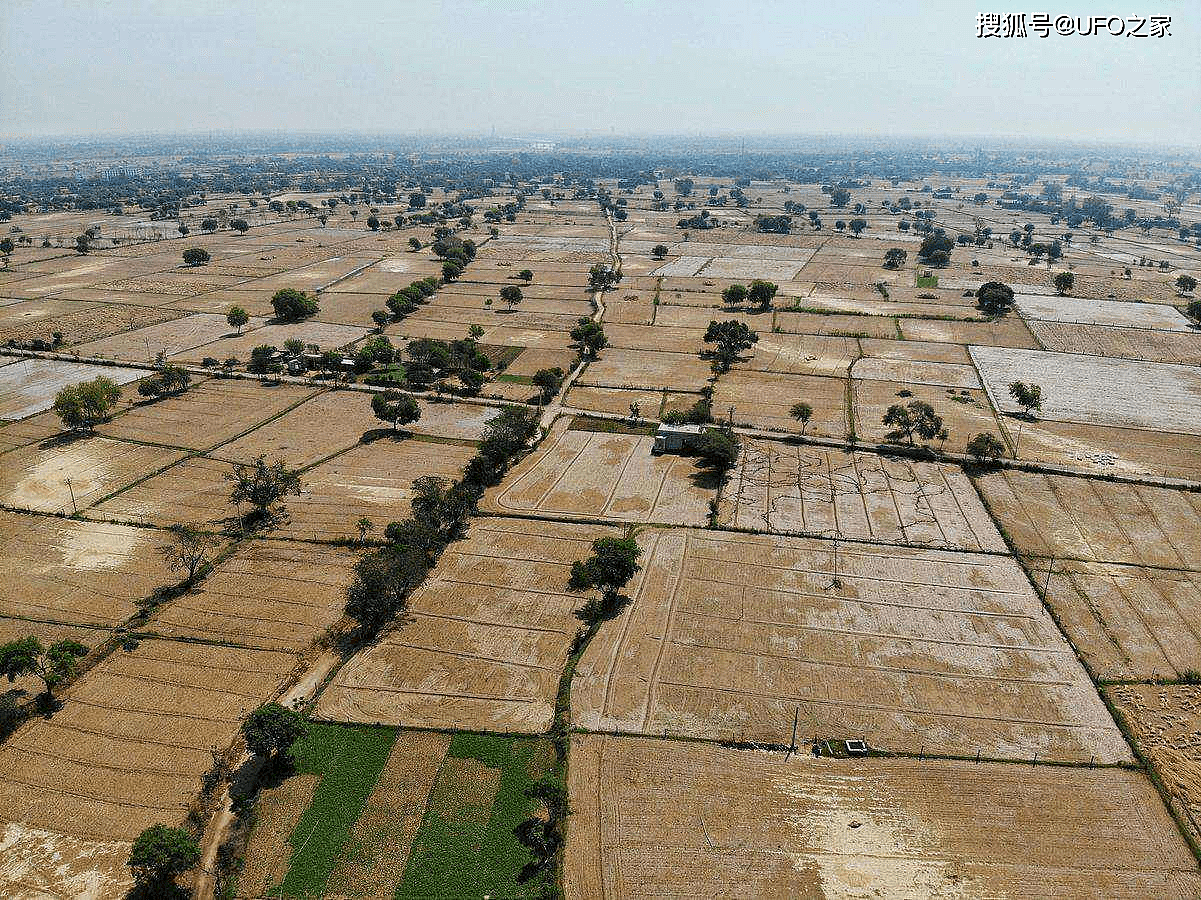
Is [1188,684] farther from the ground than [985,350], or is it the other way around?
[985,350]

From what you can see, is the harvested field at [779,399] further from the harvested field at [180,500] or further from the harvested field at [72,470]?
the harvested field at [72,470]

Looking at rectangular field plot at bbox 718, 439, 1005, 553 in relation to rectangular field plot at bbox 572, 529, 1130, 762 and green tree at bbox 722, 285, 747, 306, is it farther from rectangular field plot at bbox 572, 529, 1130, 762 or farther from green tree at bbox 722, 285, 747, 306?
green tree at bbox 722, 285, 747, 306

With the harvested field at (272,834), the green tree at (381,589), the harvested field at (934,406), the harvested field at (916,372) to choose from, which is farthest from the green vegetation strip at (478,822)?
the harvested field at (916,372)

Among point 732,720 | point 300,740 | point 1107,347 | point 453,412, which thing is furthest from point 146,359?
point 1107,347

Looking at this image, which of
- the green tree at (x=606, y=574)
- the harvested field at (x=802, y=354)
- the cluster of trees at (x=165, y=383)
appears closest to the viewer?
the green tree at (x=606, y=574)

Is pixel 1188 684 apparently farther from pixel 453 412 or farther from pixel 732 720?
pixel 453 412
